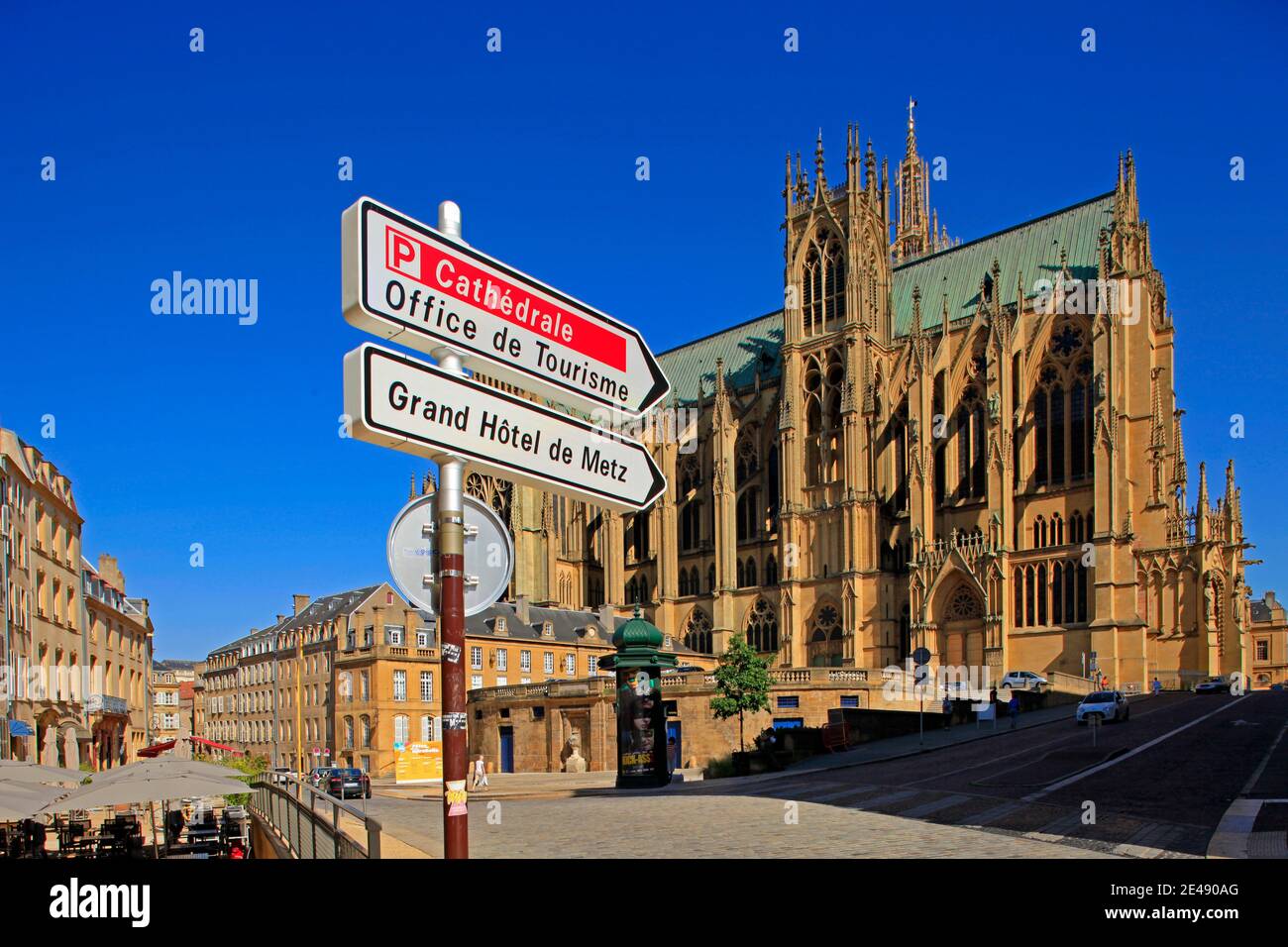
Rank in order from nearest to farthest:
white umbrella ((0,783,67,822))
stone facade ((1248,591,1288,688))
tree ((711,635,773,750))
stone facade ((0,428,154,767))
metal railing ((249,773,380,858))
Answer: metal railing ((249,773,380,858)) < white umbrella ((0,783,67,822)) < stone facade ((0,428,154,767)) < tree ((711,635,773,750)) < stone facade ((1248,591,1288,688))

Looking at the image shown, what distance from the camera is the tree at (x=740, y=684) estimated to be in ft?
134

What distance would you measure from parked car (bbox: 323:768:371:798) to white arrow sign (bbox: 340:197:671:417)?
26410mm

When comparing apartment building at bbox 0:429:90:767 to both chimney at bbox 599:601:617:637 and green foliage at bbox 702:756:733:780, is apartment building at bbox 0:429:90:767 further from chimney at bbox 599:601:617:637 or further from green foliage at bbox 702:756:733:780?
chimney at bbox 599:601:617:637

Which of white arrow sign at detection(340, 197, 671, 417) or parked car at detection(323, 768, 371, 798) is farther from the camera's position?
parked car at detection(323, 768, 371, 798)

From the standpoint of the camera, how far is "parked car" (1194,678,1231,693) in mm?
52969

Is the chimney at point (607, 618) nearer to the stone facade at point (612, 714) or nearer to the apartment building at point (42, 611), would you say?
the stone facade at point (612, 714)

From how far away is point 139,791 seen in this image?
56.8ft

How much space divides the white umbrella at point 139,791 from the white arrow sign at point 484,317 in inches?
550

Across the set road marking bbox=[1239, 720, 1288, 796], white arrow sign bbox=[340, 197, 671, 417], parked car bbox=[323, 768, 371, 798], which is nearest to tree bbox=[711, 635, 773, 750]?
parked car bbox=[323, 768, 371, 798]

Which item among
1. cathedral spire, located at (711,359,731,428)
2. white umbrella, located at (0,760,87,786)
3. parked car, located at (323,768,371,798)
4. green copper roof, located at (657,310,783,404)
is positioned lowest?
parked car, located at (323,768,371,798)

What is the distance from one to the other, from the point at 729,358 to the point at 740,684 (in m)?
50.1

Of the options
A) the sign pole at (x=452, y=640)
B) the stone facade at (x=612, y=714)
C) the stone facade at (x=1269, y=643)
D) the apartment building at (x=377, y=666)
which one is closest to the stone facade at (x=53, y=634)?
the apartment building at (x=377, y=666)

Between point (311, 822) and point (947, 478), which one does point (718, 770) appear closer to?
point (311, 822)

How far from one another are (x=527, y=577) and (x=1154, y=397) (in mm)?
43905
